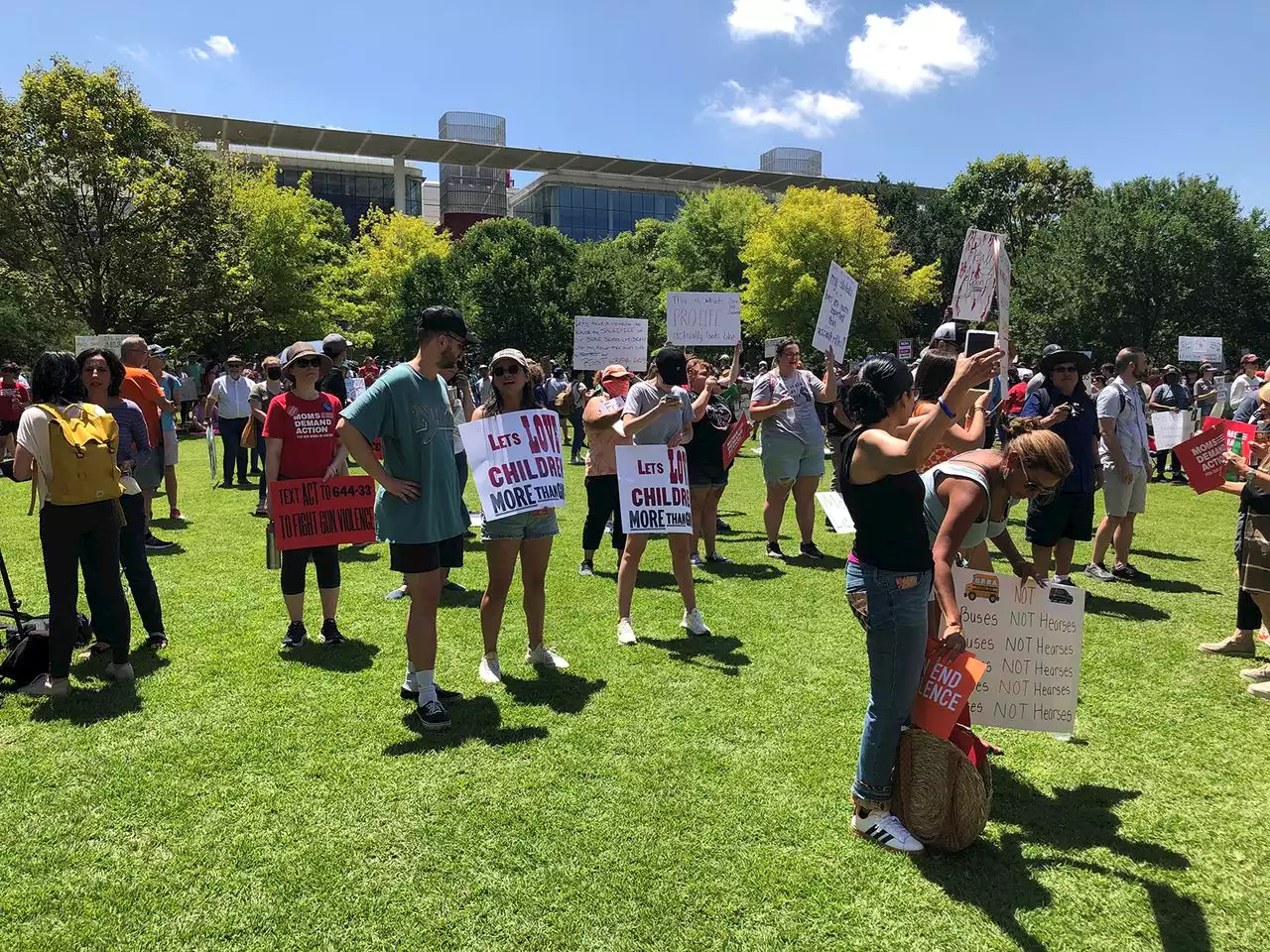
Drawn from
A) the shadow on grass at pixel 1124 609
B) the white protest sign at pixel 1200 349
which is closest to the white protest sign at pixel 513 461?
the shadow on grass at pixel 1124 609

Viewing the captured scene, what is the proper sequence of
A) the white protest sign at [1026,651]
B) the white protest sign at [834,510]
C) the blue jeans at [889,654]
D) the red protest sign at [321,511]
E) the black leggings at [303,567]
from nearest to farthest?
the blue jeans at [889,654]
the white protest sign at [1026,651]
the red protest sign at [321,511]
the black leggings at [303,567]
the white protest sign at [834,510]

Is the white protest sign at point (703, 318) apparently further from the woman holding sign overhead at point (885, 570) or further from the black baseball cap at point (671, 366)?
the woman holding sign overhead at point (885, 570)

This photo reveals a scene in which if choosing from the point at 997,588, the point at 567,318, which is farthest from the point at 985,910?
the point at 567,318

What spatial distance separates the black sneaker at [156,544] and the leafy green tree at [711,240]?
41913mm

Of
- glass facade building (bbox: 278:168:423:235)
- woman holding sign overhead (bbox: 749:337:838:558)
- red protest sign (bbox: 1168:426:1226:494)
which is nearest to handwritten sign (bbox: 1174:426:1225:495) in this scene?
red protest sign (bbox: 1168:426:1226:494)

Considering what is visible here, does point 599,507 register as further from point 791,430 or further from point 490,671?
point 490,671

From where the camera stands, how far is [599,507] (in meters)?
7.71

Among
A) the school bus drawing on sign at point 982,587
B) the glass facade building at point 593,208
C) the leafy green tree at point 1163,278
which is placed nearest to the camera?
the school bus drawing on sign at point 982,587

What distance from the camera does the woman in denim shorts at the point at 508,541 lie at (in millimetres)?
5043

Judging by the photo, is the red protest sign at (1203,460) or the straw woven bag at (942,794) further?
the red protest sign at (1203,460)

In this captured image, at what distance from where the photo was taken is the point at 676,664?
564 centimetres

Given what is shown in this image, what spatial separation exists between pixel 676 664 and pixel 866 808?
2.25 metres

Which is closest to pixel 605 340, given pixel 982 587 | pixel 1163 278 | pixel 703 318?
pixel 703 318

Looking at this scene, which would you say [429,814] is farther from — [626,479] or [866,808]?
[626,479]
